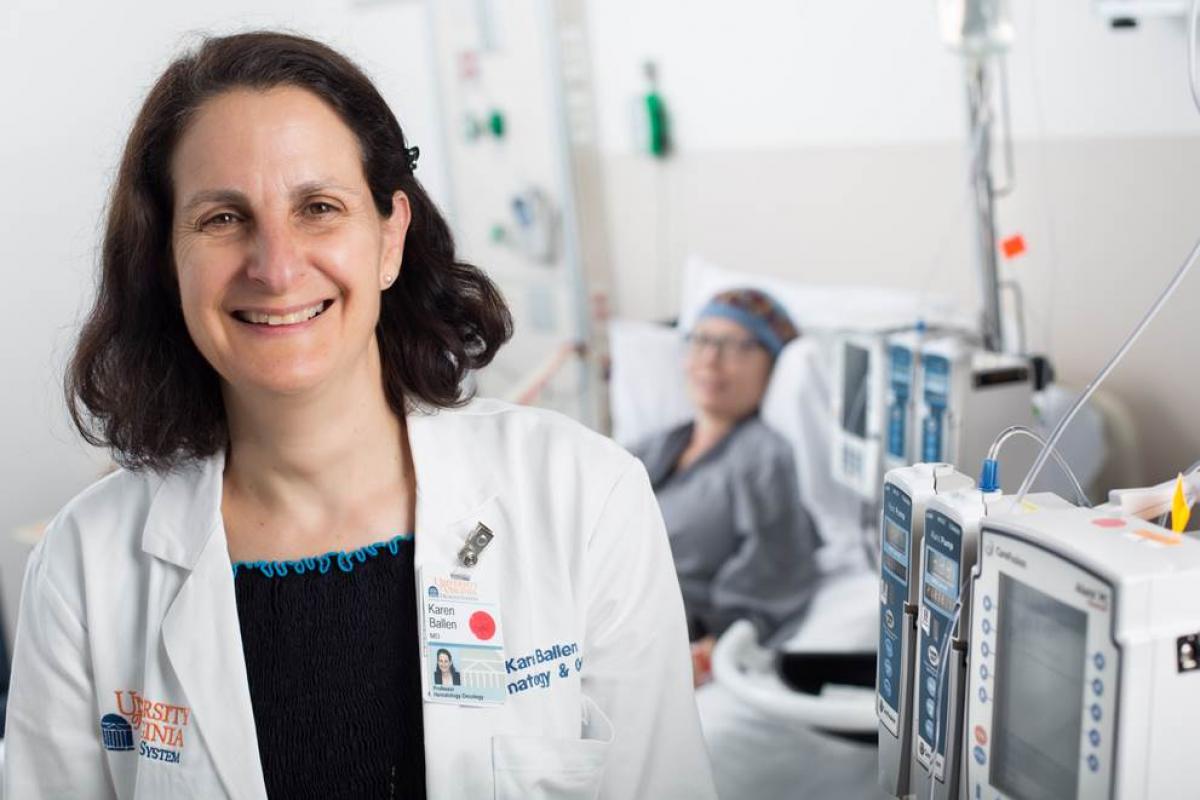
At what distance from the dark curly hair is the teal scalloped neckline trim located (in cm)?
16

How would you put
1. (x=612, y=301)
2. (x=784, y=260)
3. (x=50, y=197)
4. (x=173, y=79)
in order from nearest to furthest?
(x=173, y=79)
(x=784, y=260)
(x=50, y=197)
(x=612, y=301)

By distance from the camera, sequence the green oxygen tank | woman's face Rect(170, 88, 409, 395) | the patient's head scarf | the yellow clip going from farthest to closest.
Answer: the green oxygen tank < the patient's head scarf < woman's face Rect(170, 88, 409, 395) < the yellow clip

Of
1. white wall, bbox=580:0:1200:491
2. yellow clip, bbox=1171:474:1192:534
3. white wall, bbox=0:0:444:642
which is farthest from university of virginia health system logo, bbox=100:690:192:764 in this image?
white wall, bbox=0:0:444:642

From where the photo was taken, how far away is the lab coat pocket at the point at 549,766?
4.41 feet

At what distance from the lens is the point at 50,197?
3.30m

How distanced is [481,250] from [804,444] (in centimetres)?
164

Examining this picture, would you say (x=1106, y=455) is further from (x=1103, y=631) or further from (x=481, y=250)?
(x=481, y=250)

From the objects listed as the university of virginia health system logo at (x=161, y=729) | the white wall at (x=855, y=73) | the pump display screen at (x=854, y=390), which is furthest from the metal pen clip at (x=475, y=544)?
the white wall at (x=855, y=73)

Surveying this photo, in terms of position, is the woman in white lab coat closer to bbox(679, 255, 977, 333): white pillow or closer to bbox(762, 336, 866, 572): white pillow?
bbox(679, 255, 977, 333): white pillow

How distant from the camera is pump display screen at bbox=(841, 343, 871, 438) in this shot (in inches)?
83.9

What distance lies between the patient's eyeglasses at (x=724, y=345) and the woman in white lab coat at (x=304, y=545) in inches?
52.7

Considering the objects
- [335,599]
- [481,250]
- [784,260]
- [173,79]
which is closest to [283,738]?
[335,599]

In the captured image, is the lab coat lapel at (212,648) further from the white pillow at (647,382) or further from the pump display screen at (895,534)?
the white pillow at (647,382)

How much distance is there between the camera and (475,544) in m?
1.38
